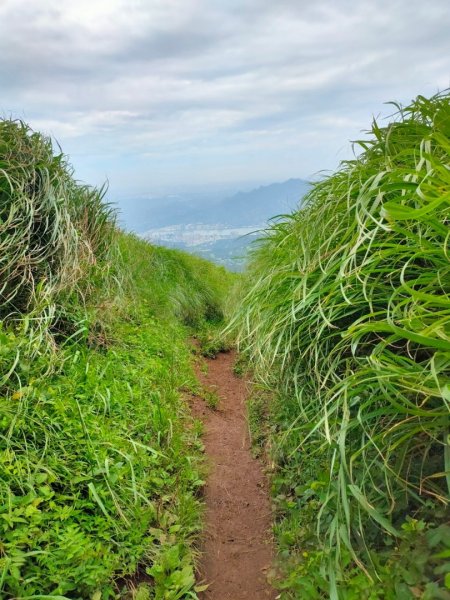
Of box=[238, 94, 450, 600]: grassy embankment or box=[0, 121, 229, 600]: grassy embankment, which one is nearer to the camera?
box=[238, 94, 450, 600]: grassy embankment

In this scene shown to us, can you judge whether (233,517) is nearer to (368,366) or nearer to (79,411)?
(79,411)

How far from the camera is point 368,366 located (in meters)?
1.63

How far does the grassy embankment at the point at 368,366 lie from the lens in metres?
1.38

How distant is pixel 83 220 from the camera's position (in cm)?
422

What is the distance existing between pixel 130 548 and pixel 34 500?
1.81 ft

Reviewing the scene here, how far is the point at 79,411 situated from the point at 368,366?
5.54 ft

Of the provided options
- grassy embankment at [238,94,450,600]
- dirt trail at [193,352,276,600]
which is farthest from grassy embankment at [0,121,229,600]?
grassy embankment at [238,94,450,600]

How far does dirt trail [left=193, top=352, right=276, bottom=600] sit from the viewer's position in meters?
2.32

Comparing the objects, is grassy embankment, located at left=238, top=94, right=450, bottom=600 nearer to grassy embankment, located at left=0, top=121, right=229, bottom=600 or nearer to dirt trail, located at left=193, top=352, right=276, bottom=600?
dirt trail, located at left=193, top=352, right=276, bottom=600

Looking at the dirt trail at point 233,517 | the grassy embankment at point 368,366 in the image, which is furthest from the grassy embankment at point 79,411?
the grassy embankment at point 368,366

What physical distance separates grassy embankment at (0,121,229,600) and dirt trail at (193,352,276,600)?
18 centimetres

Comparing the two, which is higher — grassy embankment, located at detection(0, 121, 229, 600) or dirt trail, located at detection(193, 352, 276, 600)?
grassy embankment, located at detection(0, 121, 229, 600)

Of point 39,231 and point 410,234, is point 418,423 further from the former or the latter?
point 39,231

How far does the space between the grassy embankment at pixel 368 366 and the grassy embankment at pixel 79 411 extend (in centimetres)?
74
